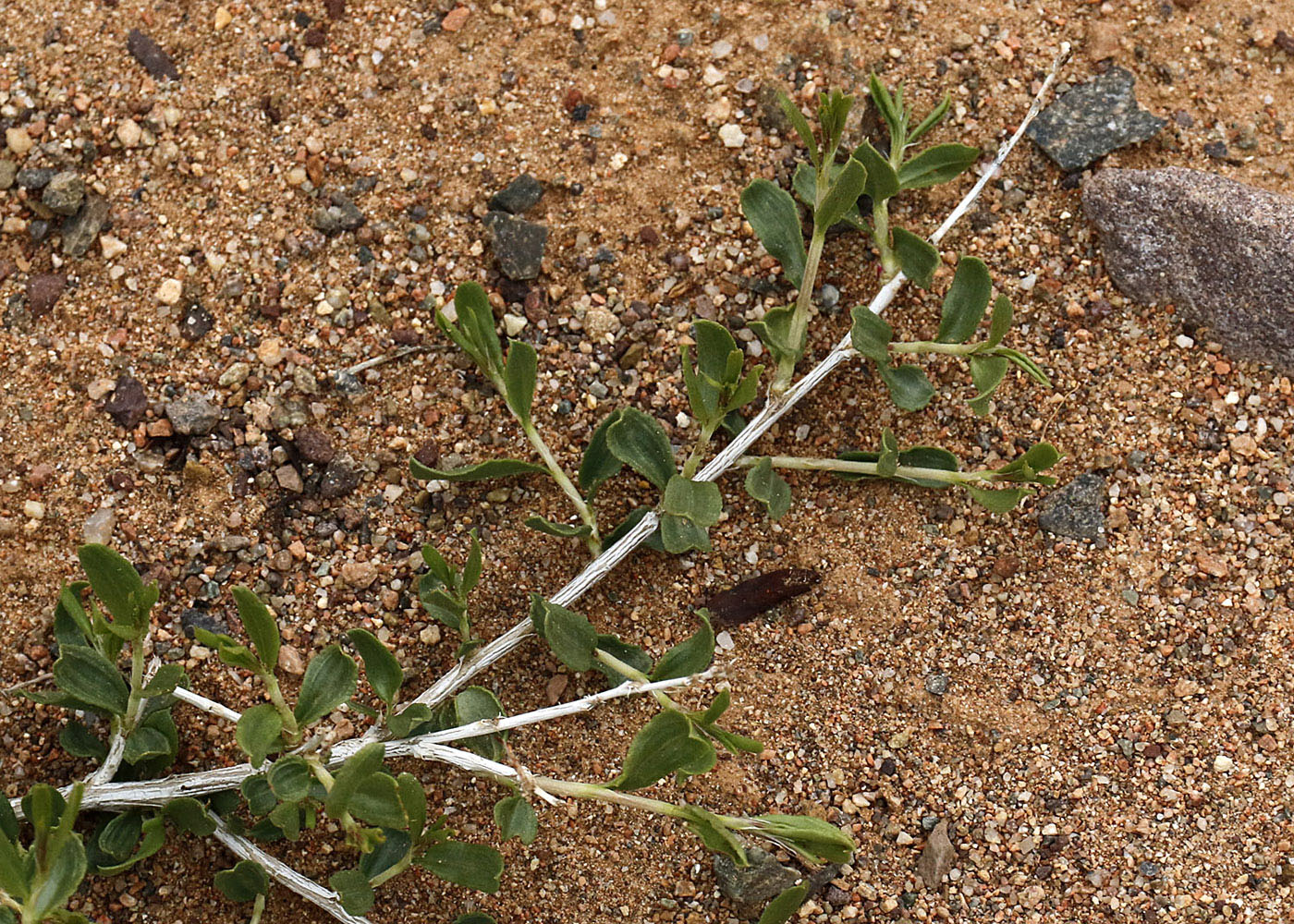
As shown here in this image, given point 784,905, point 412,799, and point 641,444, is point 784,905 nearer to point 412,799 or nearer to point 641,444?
point 412,799

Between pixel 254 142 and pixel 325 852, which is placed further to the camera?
pixel 254 142

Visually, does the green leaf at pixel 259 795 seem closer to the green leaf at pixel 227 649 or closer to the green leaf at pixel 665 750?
the green leaf at pixel 227 649

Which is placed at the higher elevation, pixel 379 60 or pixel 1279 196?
pixel 379 60

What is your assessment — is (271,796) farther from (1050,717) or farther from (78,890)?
(1050,717)

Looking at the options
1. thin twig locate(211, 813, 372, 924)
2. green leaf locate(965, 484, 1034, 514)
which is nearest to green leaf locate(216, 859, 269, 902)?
thin twig locate(211, 813, 372, 924)

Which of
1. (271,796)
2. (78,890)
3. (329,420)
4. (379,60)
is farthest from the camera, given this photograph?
(379,60)

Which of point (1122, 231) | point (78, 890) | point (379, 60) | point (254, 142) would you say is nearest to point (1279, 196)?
point (1122, 231)

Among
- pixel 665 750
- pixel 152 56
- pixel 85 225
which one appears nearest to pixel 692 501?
pixel 665 750
